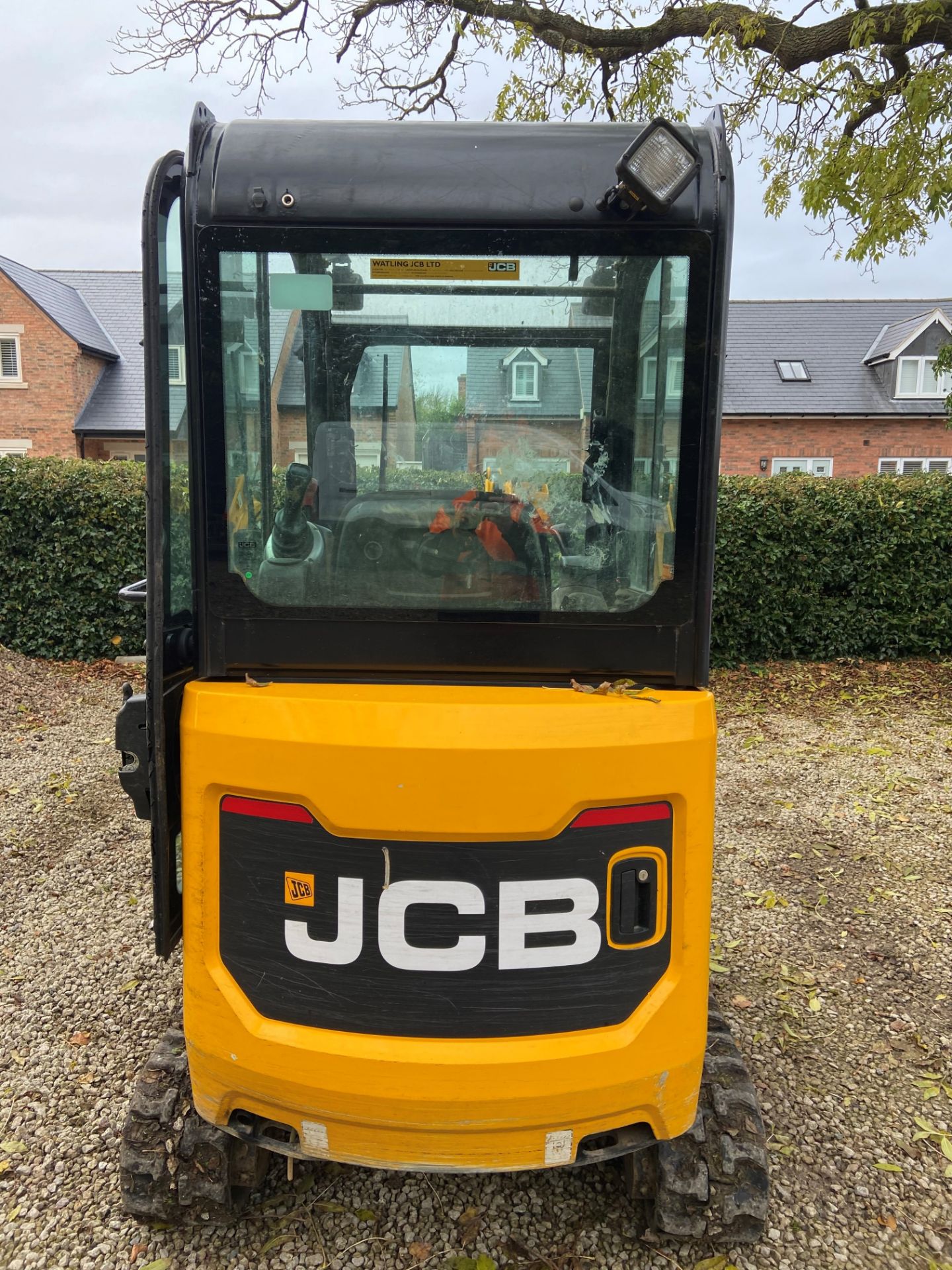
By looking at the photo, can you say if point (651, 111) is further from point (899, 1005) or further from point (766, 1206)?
point (766, 1206)

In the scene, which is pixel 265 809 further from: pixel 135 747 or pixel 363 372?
pixel 363 372

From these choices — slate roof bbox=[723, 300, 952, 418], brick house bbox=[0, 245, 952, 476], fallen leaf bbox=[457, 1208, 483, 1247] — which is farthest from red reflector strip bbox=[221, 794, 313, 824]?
slate roof bbox=[723, 300, 952, 418]

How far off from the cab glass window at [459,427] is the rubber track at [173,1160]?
1370 mm

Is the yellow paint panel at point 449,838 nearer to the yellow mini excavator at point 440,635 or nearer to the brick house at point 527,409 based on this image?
the yellow mini excavator at point 440,635

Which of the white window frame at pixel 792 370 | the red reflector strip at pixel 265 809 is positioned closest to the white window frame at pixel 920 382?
the white window frame at pixel 792 370

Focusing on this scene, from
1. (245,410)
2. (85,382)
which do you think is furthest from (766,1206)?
(85,382)

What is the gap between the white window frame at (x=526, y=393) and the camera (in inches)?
77.0

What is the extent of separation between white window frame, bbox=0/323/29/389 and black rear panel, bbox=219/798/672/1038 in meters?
23.5

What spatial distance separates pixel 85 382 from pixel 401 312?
23.4 m

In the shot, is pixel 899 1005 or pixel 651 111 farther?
pixel 651 111

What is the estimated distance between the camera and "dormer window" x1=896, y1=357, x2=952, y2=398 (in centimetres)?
2400

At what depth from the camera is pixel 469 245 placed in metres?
1.81

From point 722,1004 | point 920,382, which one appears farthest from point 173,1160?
point 920,382

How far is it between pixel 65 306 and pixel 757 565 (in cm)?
2185
